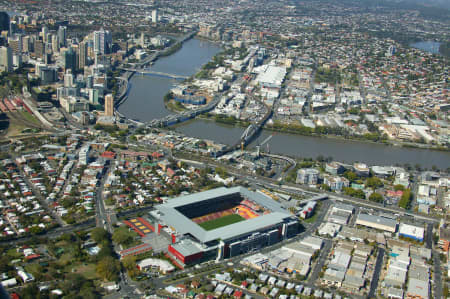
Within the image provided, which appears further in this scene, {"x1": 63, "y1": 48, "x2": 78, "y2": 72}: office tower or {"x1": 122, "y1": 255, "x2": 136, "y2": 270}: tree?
{"x1": 63, "y1": 48, "x2": 78, "y2": 72}: office tower

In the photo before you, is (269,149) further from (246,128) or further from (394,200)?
(394,200)

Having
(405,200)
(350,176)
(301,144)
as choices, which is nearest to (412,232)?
(405,200)

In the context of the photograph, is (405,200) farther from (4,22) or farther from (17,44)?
(4,22)

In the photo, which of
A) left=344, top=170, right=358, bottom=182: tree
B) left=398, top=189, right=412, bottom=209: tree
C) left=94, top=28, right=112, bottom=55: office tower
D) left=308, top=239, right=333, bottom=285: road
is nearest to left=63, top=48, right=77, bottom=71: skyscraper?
left=94, top=28, right=112, bottom=55: office tower

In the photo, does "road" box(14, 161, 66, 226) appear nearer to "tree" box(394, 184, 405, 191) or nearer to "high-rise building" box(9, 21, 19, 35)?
"tree" box(394, 184, 405, 191)

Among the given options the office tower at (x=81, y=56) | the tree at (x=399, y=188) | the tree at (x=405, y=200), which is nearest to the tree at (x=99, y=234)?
the tree at (x=405, y=200)

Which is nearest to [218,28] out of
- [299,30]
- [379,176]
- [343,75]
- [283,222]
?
[299,30]

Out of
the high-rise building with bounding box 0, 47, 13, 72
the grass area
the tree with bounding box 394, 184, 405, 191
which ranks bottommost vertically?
the grass area
